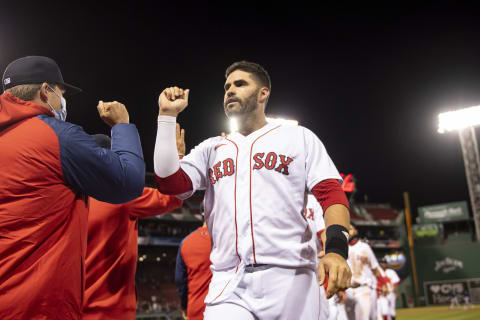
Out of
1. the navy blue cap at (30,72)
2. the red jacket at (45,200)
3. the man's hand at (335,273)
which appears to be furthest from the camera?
the navy blue cap at (30,72)

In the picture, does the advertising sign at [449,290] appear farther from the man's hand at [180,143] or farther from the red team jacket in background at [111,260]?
the man's hand at [180,143]

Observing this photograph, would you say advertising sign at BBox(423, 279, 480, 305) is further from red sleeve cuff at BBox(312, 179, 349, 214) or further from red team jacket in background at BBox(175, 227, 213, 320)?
red sleeve cuff at BBox(312, 179, 349, 214)

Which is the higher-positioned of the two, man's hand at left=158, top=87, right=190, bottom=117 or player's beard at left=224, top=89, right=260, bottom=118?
player's beard at left=224, top=89, right=260, bottom=118

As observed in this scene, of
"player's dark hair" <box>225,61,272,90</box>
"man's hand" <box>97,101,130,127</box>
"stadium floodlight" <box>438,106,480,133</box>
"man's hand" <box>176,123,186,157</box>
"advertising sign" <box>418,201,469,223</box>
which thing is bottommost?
"man's hand" <box>97,101,130,127</box>

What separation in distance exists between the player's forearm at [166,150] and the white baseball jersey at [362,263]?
6428mm

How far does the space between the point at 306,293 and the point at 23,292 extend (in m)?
1.40

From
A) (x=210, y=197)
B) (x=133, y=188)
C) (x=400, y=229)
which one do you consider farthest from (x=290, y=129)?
(x=400, y=229)

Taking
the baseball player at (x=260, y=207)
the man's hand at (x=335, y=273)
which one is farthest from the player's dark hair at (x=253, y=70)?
the man's hand at (x=335, y=273)

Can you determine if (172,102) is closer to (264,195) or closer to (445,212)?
(264,195)

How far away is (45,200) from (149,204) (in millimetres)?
1508

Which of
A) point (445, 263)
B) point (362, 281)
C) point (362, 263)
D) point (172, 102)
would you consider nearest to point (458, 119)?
point (445, 263)

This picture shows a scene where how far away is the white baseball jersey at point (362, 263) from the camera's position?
8344 mm

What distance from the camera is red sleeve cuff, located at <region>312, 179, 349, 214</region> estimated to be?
8.23 feet

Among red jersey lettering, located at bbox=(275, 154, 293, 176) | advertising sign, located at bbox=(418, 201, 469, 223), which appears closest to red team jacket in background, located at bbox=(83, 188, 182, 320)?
red jersey lettering, located at bbox=(275, 154, 293, 176)
